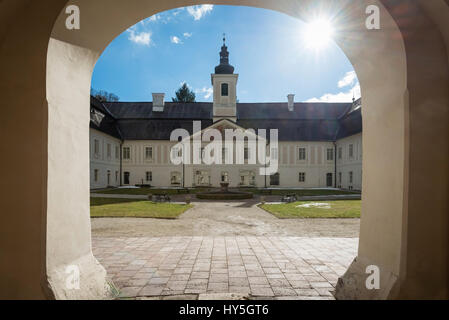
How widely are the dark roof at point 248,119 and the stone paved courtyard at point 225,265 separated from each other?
26033 millimetres

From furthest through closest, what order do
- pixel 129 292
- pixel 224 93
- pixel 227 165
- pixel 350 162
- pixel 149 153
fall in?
pixel 224 93 → pixel 149 153 → pixel 227 165 → pixel 350 162 → pixel 129 292

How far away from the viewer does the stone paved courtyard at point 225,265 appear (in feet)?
10.4

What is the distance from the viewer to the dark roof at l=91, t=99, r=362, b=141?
31500mm

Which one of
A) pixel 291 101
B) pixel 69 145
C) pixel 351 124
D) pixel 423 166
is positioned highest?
pixel 291 101

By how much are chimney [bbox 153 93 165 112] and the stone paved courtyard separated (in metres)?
31.5

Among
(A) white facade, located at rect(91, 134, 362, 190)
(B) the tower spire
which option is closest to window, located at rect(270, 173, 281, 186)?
(A) white facade, located at rect(91, 134, 362, 190)

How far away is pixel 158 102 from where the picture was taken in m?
35.2

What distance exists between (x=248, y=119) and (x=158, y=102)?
45.4 feet

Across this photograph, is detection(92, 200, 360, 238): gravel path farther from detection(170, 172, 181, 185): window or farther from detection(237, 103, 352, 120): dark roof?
detection(237, 103, 352, 120): dark roof

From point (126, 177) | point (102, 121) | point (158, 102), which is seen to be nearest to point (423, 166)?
point (102, 121)

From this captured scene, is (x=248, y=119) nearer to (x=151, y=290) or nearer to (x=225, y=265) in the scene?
(x=225, y=265)

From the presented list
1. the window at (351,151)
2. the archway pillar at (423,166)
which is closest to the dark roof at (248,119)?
the window at (351,151)
